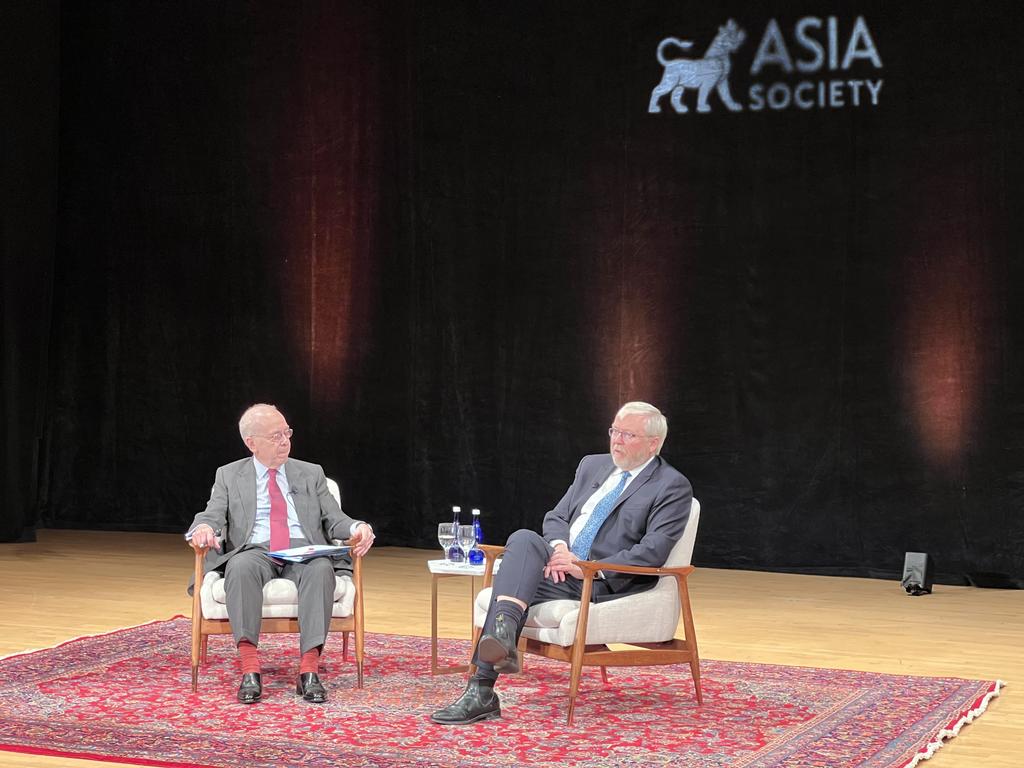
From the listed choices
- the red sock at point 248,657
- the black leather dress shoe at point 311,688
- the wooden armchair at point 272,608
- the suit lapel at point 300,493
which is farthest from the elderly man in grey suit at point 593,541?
the suit lapel at point 300,493

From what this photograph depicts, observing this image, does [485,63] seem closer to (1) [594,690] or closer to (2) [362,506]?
(2) [362,506]

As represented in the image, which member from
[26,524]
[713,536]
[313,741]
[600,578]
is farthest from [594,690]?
[26,524]

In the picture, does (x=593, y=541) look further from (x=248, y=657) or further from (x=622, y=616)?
(x=248, y=657)

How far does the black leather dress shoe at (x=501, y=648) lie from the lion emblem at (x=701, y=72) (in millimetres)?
5214

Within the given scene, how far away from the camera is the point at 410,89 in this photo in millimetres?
10078

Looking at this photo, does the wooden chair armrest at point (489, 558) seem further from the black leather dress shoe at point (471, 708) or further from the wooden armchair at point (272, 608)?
the black leather dress shoe at point (471, 708)

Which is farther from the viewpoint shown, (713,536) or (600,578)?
(713,536)

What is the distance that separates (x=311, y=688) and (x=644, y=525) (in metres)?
1.21

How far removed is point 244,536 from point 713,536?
452cm

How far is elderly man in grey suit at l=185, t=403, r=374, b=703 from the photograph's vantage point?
506 cm

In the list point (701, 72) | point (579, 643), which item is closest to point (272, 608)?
Answer: point (579, 643)

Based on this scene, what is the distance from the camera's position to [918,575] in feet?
27.3

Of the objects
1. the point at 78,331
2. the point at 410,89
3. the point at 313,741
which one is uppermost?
the point at 410,89

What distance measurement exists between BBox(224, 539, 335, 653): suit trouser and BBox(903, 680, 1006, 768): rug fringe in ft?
6.35
